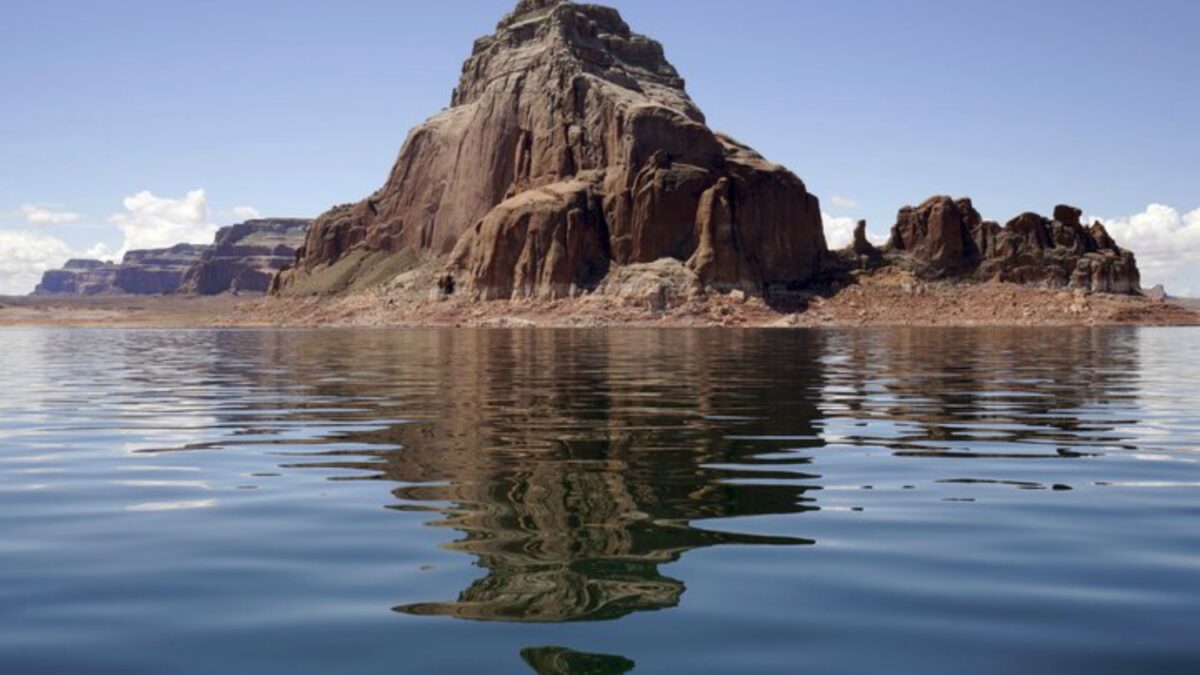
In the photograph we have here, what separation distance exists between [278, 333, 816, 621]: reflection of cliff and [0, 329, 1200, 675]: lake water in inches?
2.4

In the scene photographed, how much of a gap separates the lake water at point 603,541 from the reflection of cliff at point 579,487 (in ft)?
0.20

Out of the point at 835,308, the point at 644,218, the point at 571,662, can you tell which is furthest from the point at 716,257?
the point at 571,662

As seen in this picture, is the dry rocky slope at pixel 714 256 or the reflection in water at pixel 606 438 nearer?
the reflection in water at pixel 606 438

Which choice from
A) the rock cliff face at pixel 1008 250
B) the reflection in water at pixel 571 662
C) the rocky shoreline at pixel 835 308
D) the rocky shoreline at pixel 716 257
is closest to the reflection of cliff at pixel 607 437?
the reflection in water at pixel 571 662

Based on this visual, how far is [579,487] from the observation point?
1414 cm

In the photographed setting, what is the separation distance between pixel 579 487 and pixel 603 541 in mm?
3421

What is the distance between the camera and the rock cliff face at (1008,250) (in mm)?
173000

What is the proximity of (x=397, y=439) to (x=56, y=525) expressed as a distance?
8.22 m

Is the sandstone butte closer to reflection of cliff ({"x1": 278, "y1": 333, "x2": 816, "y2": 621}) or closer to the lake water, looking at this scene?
reflection of cliff ({"x1": 278, "y1": 333, "x2": 816, "y2": 621})

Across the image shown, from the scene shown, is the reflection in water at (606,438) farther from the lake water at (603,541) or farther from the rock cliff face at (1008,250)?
the rock cliff face at (1008,250)

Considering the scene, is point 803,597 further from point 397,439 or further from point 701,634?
point 397,439

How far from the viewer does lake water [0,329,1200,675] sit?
740cm

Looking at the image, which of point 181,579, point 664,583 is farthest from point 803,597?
point 181,579

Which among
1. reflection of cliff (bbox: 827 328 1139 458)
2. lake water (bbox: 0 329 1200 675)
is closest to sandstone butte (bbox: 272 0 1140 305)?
reflection of cliff (bbox: 827 328 1139 458)
